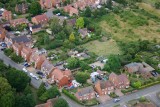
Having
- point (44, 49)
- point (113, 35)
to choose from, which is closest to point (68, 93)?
point (44, 49)

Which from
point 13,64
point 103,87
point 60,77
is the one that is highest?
point 60,77

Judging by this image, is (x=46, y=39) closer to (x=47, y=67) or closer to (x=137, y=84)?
(x=47, y=67)

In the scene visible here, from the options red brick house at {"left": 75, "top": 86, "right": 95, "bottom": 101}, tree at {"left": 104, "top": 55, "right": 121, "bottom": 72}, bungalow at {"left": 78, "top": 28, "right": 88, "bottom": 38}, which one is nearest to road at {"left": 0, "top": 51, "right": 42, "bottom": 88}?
red brick house at {"left": 75, "top": 86, "right": 95, "bottom": 101}

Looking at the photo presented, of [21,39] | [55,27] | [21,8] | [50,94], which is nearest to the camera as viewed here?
[50,94]

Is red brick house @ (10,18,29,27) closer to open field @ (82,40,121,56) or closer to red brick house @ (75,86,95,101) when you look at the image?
open field @ (82,40,121,56)

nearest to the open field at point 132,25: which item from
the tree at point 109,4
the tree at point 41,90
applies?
the tree at point 109,4

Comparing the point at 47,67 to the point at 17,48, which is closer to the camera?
the point at 47,67

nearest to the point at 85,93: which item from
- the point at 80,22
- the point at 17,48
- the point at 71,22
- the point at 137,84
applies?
the point at 137,84

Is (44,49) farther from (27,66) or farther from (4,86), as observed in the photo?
(4,86)
